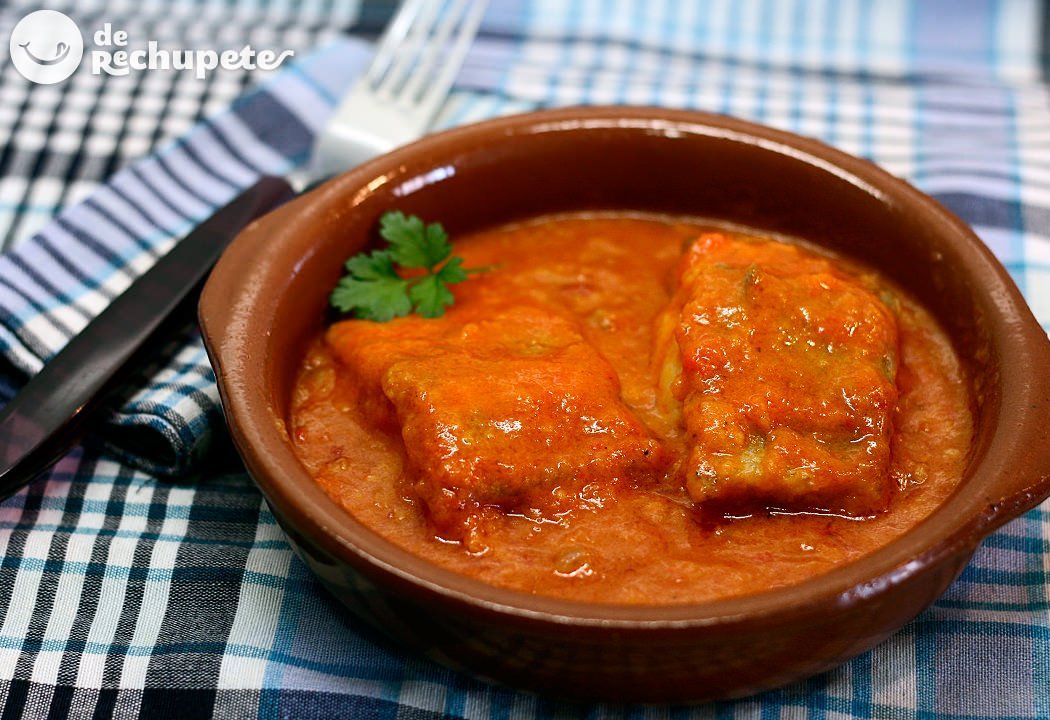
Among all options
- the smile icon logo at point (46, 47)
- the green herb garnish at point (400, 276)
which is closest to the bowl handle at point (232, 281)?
the green herb garnish at point (400, 276)

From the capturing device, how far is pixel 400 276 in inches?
118

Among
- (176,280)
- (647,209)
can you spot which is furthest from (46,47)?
(647,209)

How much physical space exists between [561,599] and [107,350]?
4.76 feet

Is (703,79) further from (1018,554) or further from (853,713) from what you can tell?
(853,713)

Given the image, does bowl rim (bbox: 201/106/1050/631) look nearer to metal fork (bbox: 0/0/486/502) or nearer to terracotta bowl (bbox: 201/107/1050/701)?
terracotta bowl (bbox: 201/107/1050/701)

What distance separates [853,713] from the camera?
94.0 inches

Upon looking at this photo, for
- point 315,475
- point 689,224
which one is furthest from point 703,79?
point 315,475

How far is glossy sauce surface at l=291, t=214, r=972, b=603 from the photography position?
7.62ft

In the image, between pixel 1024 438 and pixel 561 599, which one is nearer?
pixel 561 599

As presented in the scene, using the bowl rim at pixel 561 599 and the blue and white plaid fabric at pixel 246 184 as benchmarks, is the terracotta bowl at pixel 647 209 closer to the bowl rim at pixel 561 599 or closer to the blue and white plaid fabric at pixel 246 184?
the bowl rim at pixel 561 599

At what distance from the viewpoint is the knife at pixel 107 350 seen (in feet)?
8.81

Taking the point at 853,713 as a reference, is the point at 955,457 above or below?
above

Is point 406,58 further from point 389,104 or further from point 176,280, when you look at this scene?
point 176,280

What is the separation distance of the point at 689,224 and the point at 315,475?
1358 mm
